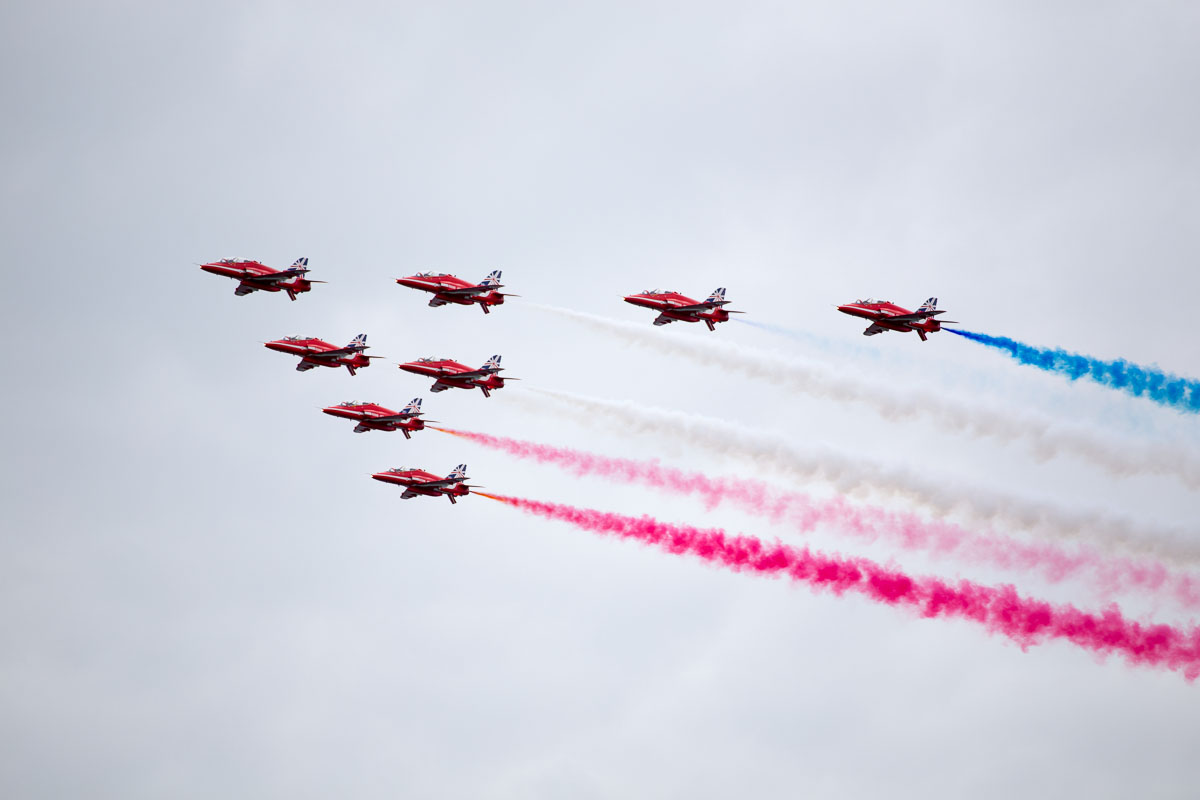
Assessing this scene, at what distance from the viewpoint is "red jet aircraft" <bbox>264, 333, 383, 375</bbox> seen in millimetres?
133750

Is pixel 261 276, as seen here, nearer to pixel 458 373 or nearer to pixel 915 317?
pixel 458 373

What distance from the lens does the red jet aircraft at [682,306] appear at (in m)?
131

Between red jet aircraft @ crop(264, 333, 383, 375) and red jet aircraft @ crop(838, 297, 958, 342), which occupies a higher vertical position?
red jet aircraft @ crop(838, 297, 958, 342)

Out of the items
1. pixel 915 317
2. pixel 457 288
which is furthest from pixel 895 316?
pixel 457 288

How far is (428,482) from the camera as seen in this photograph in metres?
133

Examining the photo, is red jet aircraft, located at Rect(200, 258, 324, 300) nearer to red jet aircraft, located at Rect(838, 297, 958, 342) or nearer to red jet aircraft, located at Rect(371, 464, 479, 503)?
red jet aircraft, located at Rect(371, 464, 479, 503)

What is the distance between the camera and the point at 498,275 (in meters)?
134

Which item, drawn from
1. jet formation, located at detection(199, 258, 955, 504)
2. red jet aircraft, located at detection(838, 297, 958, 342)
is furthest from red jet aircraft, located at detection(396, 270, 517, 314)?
red jet aircraft, located at detection(838, 297, 958, 342)

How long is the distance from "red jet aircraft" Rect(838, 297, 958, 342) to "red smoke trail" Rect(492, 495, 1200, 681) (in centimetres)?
1679

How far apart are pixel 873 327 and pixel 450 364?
3007 centimetres

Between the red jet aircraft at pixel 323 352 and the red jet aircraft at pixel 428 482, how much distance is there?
804 cm

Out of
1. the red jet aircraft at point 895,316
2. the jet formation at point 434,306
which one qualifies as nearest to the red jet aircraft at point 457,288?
the jet formation at point 434,306

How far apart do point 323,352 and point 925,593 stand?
150 ft

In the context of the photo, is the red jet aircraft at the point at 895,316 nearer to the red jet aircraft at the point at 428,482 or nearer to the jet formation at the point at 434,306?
the jet formation at the point at 434,306
